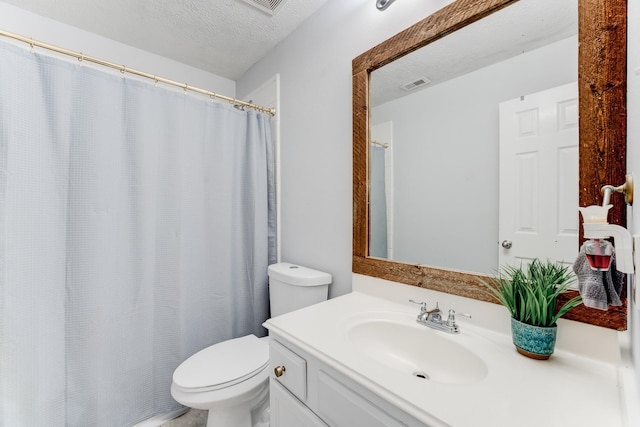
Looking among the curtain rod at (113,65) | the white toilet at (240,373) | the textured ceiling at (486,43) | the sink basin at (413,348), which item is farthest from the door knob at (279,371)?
the curtain rod at (113,65)

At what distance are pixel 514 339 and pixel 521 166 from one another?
0.51 meters

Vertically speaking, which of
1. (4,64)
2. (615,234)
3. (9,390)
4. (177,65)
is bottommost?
(9,390)

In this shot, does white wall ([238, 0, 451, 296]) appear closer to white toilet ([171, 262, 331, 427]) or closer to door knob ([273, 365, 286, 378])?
white toilet ([171, 262, 331, 427])

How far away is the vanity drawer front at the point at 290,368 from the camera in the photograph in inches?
30.6

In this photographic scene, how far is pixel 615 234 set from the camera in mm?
494

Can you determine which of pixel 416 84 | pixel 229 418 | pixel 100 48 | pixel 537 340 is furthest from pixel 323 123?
pixel 100 48

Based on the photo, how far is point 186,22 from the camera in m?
1.58

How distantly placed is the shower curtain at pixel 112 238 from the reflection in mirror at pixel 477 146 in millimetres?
935

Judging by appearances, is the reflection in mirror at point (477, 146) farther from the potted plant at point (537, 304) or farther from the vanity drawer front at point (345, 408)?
the vanity drawer front at point (345, 408)

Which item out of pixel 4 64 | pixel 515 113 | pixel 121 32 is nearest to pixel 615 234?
pixel 515 113

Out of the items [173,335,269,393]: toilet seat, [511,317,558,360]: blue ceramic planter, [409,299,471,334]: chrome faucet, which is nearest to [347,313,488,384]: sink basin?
[409,299,471,334]: chrome faucet

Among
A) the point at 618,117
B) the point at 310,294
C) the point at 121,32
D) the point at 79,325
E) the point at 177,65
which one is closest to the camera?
the point at 618,117

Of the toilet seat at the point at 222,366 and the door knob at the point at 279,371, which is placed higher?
A: the door knob at the point at 279,371

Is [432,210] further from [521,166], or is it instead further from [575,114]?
[575,114]
